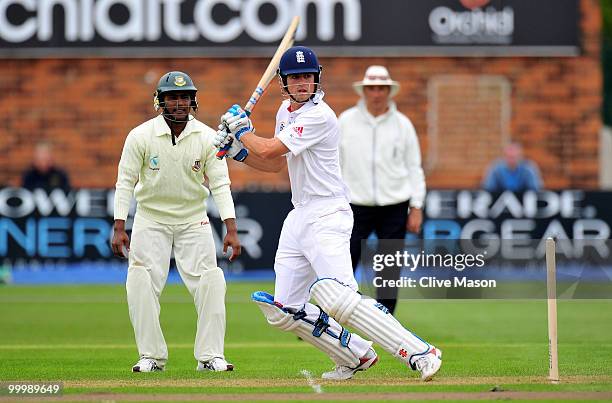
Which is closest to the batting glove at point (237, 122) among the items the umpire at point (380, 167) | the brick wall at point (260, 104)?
the umpire at point (380, 167)

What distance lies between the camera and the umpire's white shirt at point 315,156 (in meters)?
9.17

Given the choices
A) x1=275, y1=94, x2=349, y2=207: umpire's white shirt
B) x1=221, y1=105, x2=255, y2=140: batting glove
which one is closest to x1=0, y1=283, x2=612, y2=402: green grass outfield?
x1=275, y1=94, x2=349, y2=207: umpire's white shirt

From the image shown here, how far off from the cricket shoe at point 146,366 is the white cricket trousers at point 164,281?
1.4 inches

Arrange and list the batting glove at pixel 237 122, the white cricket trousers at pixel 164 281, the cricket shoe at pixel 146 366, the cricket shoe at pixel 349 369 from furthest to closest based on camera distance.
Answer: the white cricket trousers at pixel 164 281 < the cricket shoe at pixel 146 366 < the cricket shoe at pixel 349 369 < the batting glove at pixel 237 122

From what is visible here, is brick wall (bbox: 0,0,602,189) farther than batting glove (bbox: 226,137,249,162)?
Yes

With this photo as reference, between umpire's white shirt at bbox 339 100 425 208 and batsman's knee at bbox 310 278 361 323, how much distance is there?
384cm

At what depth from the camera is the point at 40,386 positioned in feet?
29.3

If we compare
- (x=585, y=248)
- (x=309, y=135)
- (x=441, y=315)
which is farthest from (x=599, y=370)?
(x=441, y=315)

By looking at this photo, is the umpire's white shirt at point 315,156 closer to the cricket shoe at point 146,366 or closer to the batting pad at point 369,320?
the batting pad at point 369,320

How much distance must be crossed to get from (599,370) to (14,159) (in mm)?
14682

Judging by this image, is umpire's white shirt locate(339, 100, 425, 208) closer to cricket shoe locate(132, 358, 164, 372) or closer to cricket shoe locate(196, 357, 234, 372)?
cricket shoe locate(196, 357, 234, 372)

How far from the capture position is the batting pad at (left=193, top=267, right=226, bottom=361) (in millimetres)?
10016

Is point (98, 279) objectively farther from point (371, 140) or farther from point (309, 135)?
point (309, 135)

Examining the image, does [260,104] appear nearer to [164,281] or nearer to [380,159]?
[380,159]
